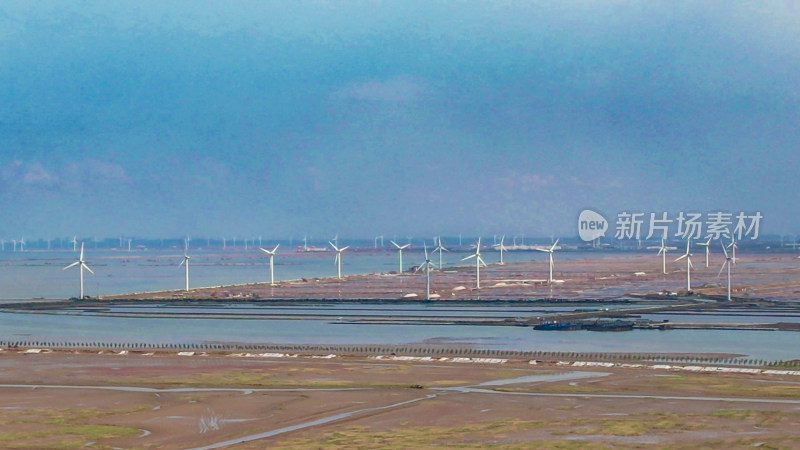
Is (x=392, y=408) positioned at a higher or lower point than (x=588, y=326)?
lower

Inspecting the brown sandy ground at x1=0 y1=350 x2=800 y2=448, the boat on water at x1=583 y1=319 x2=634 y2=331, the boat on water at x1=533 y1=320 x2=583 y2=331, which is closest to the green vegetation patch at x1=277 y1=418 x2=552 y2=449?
the brown sandy ground at x1=0 y1=350 x2=800 y2=448

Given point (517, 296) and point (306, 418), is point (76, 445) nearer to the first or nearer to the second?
point (306, 418)

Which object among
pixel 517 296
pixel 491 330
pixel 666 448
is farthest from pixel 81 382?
pixel 517 296

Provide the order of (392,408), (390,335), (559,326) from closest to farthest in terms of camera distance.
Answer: (392,408) → (390,335) → (559,326)

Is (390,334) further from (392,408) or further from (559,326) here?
(392,408)

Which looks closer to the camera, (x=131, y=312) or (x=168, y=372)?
(x=168, y=372)

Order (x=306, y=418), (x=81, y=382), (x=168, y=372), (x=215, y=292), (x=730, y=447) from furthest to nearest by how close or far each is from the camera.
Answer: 1. (x=215, y=292)
2. (x=168, y=372)
3. (x=81, y=382)
4. (x=306, y=418)
5. (x=730, y=447)

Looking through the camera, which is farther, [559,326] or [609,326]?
[559,326]

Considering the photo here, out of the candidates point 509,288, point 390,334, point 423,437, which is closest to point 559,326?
point 390,334
